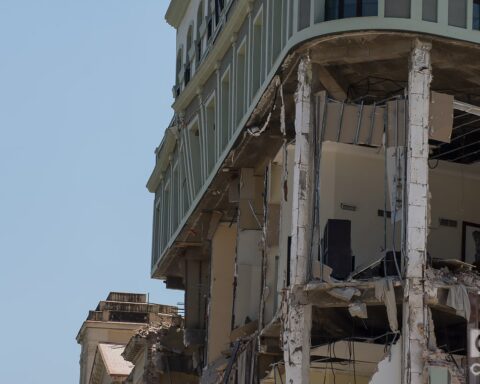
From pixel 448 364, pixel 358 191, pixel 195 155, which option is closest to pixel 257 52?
pixel 358 191

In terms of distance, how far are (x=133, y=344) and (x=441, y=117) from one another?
28683 millimetres

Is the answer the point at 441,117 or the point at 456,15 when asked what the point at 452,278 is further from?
the point at 456,15

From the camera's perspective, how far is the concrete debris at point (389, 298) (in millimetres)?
37031

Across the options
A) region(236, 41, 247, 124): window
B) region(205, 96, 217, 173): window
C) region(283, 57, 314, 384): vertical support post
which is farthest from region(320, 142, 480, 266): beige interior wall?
region(205, 96, 217, 173): window

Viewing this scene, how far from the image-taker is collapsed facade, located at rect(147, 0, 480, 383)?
3784 cm

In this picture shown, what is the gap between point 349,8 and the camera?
38.7m

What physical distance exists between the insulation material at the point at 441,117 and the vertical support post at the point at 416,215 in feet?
1.33

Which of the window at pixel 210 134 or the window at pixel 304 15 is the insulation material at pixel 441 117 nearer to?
the window at pixel 304 15

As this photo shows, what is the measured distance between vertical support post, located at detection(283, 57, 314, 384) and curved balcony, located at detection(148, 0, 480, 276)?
138 centimetres

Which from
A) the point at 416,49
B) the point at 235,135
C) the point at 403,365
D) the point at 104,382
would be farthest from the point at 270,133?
the point at 104,382

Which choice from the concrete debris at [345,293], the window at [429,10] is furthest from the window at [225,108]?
the window at [429,10]

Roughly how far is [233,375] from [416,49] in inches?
472

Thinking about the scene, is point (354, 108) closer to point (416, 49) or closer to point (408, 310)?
point (416, 49)

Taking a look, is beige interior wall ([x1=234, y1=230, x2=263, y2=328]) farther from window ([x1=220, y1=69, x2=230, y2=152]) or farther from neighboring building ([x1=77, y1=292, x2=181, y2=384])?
neighboring building ([x1=77, y1=292, x2=181, y2=384])
